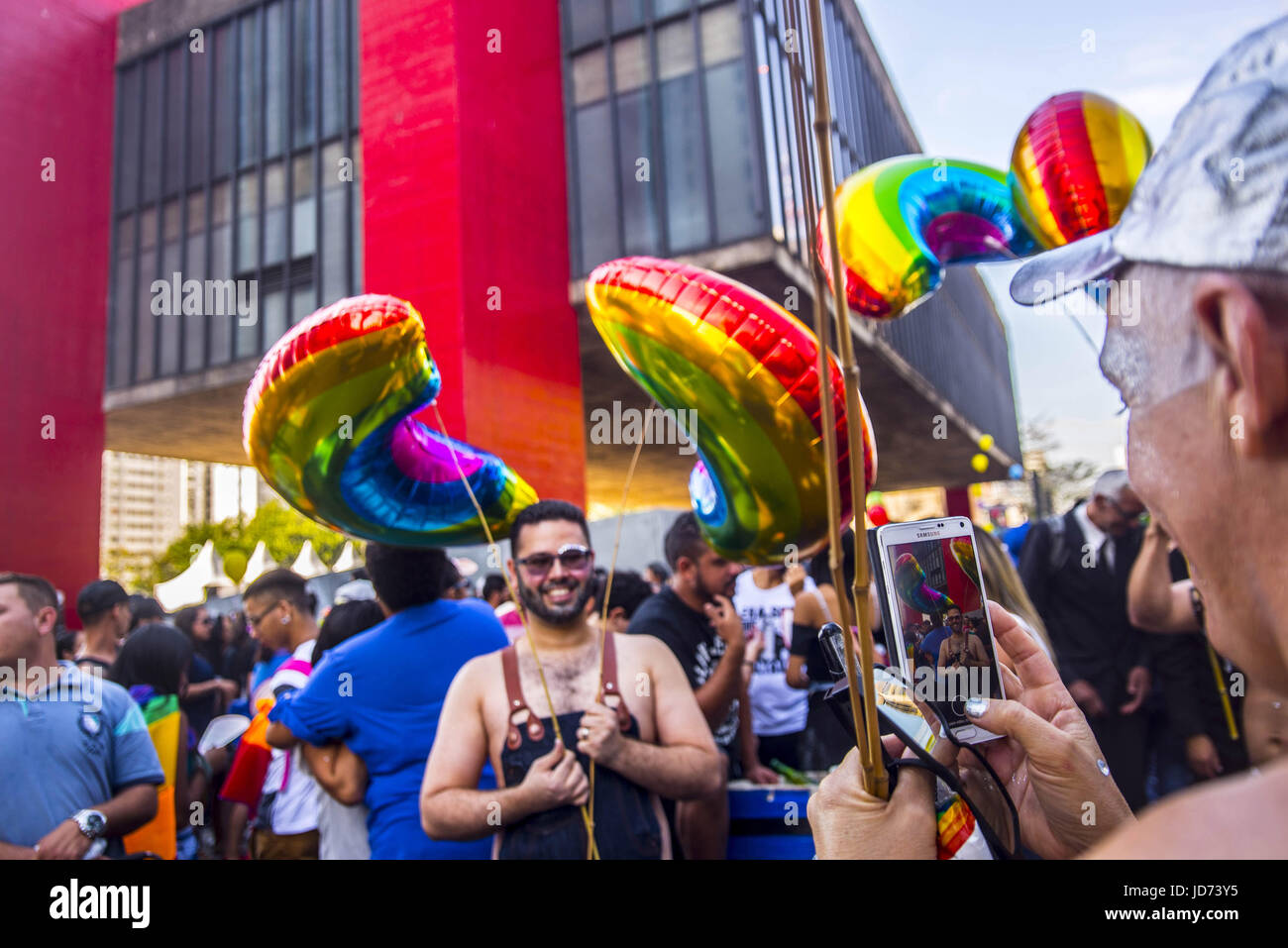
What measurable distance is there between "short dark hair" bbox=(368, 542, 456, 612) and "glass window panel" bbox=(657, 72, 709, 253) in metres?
6.48

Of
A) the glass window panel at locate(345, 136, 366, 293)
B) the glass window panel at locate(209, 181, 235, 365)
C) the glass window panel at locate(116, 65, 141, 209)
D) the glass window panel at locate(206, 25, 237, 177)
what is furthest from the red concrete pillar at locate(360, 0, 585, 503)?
the glass window panel at locate(116, 65, 141, 209)

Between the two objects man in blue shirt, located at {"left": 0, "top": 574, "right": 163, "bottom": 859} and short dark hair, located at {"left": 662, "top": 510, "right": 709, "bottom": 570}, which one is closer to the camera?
man in blue shirt, located at {"left": 0, "top": 574, "right": 163, "bottom": 859}

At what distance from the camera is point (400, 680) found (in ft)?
8.16

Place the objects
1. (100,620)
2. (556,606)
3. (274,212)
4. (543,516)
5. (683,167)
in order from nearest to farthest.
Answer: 1. (556,606)
2. (543,516)
3. (100,620)
4. (683,167)
5. (274,212)

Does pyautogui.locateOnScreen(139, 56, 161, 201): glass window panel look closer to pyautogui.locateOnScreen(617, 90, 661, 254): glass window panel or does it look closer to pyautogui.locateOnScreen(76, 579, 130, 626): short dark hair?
pyautogui.locateOnScreen(617, 90, 661, 254): glass window panel

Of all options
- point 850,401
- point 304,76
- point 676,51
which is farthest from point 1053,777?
point 304,76

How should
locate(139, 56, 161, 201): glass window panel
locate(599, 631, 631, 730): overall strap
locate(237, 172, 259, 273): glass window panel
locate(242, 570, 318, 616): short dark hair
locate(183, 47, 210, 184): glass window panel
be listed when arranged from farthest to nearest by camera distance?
locate(139, 56, 161, 201): glass window panel
locate(183, 47, 210, 184): glass window panel
locate(237, 172, 259, 273): glass window panel
locate(242, 570, 318, 616): short dark hair
locate(599, 631, 631, 730): overall strap

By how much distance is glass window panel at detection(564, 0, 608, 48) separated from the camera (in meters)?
9.14

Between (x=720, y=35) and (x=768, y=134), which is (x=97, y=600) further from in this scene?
(x=720, y=35)

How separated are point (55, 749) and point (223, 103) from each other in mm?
11120

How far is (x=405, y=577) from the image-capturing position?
105 inches

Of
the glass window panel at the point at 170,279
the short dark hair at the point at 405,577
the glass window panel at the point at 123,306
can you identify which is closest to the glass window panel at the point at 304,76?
the glass window panel at the point at 170,279

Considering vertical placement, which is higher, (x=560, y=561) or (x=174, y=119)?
(x=174, y=119)
